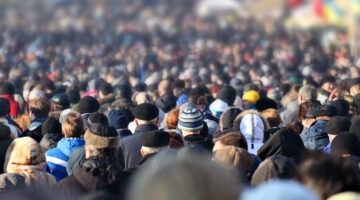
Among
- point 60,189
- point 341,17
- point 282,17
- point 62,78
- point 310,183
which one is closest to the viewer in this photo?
point 310,183

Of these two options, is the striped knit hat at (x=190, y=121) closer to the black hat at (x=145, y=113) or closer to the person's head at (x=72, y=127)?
the black hat at (x=145, y=113)

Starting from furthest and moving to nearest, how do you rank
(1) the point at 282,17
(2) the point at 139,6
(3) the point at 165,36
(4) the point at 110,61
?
(2) the point at 139,6
(1) the point at 282,17
(3) the point at 165,36
(4) the point at 110,61

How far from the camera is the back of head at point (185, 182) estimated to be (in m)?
4.13

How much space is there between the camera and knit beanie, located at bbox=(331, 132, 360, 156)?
24.1 ft

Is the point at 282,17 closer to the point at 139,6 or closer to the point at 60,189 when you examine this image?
the point at 139,6

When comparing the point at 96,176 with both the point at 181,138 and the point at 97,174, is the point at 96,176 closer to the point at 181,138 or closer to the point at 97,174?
the point at 97,174

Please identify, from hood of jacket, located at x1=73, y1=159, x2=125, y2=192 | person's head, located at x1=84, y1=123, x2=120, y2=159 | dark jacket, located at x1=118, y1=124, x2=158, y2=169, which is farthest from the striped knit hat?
hood of jacket, located at x1=73, y1=159, x2=125, y2=192

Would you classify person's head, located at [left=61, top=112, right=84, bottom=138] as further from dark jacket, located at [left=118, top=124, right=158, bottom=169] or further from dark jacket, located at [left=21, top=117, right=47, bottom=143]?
dark jacket, located at [left=21, top=117, right=47, bottom=143]

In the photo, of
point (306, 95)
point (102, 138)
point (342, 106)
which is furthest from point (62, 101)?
point (102, 138)

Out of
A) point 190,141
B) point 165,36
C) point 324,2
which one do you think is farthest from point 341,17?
point 190,141

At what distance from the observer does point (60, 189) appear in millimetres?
6582

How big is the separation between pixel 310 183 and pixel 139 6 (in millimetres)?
76262

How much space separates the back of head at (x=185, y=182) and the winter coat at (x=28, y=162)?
275 cm

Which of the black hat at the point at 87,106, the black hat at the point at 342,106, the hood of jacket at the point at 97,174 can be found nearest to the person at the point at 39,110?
the black hat at the point at 87,106
